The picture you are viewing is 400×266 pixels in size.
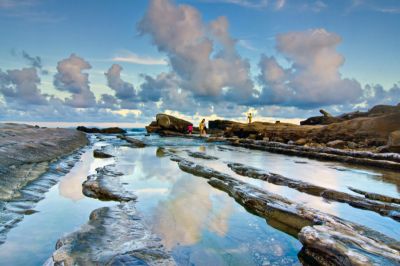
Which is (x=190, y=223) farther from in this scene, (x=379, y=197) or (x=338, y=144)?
(x=338, y=144)

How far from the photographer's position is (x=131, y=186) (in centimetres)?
985

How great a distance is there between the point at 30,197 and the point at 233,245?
579cm

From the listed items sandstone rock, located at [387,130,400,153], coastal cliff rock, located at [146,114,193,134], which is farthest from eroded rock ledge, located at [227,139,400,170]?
coastal cliff rock, located at [146,114,193,134]

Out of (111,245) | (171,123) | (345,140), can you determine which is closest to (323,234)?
(111,245)

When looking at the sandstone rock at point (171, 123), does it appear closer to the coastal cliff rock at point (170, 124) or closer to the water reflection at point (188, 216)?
the coastal cliff rock at point (170, 124)

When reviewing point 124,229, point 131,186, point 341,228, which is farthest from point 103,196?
point 341,228

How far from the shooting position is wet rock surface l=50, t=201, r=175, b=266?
12.8 ft

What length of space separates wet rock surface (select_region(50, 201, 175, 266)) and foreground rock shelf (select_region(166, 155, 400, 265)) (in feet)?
7.25

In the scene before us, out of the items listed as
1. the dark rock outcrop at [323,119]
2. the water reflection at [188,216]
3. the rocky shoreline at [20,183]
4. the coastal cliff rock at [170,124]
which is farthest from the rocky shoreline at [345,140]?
the coastal cliff rock at [170,124]

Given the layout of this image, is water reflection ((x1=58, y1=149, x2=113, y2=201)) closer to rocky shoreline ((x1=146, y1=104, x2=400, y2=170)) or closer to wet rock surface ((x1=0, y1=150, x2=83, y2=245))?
wet rock surface ((x1=0, y1=150, x2=83, y2=245))

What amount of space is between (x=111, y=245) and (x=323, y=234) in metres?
3.33

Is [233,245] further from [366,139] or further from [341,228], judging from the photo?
[366,139]

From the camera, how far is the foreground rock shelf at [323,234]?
403 cm

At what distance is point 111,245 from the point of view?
448 cm
